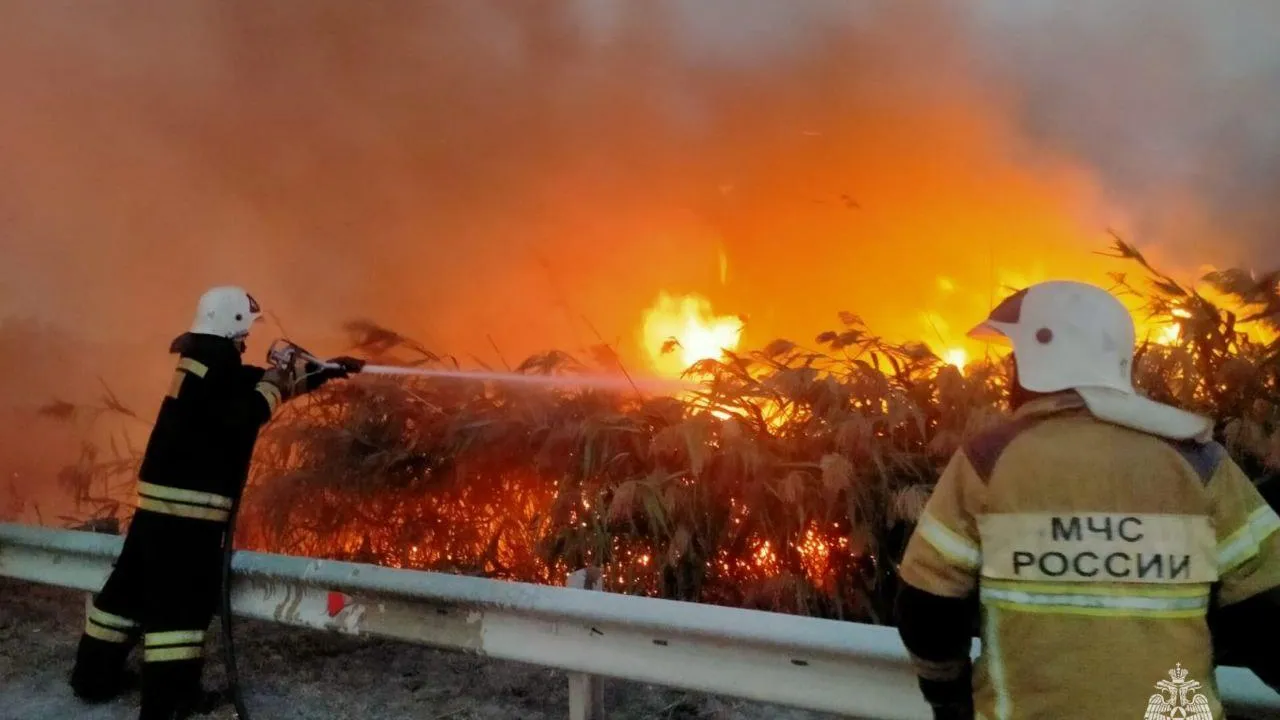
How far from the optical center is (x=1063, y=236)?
19.0 feet

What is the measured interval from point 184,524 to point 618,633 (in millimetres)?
1711

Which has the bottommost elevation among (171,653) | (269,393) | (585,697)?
(585,697)

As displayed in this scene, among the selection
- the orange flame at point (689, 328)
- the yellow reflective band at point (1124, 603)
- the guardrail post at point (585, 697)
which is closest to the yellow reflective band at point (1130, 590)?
the yellow reflective band at point (1124, 603)

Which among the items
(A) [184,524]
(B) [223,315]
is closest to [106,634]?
(A) [184,524]

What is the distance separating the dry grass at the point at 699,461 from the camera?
323cm

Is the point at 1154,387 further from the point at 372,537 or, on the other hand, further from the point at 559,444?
the point at 372,537

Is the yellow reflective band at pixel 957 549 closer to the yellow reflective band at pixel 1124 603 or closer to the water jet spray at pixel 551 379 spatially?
the yellow reflective band at pixel 1124 603

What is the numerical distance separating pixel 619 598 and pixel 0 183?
19.0 ft

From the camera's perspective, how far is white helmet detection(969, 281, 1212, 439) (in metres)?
1.58

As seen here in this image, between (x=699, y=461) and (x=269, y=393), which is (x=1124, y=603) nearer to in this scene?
(x=699, y=461)

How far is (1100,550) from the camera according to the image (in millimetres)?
1545

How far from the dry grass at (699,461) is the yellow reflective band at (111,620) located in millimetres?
820

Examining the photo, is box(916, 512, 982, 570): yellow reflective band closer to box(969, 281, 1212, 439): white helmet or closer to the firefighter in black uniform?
box(969, 281, 1212, 439): white helmet

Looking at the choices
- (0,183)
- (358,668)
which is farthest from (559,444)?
(0,183)
